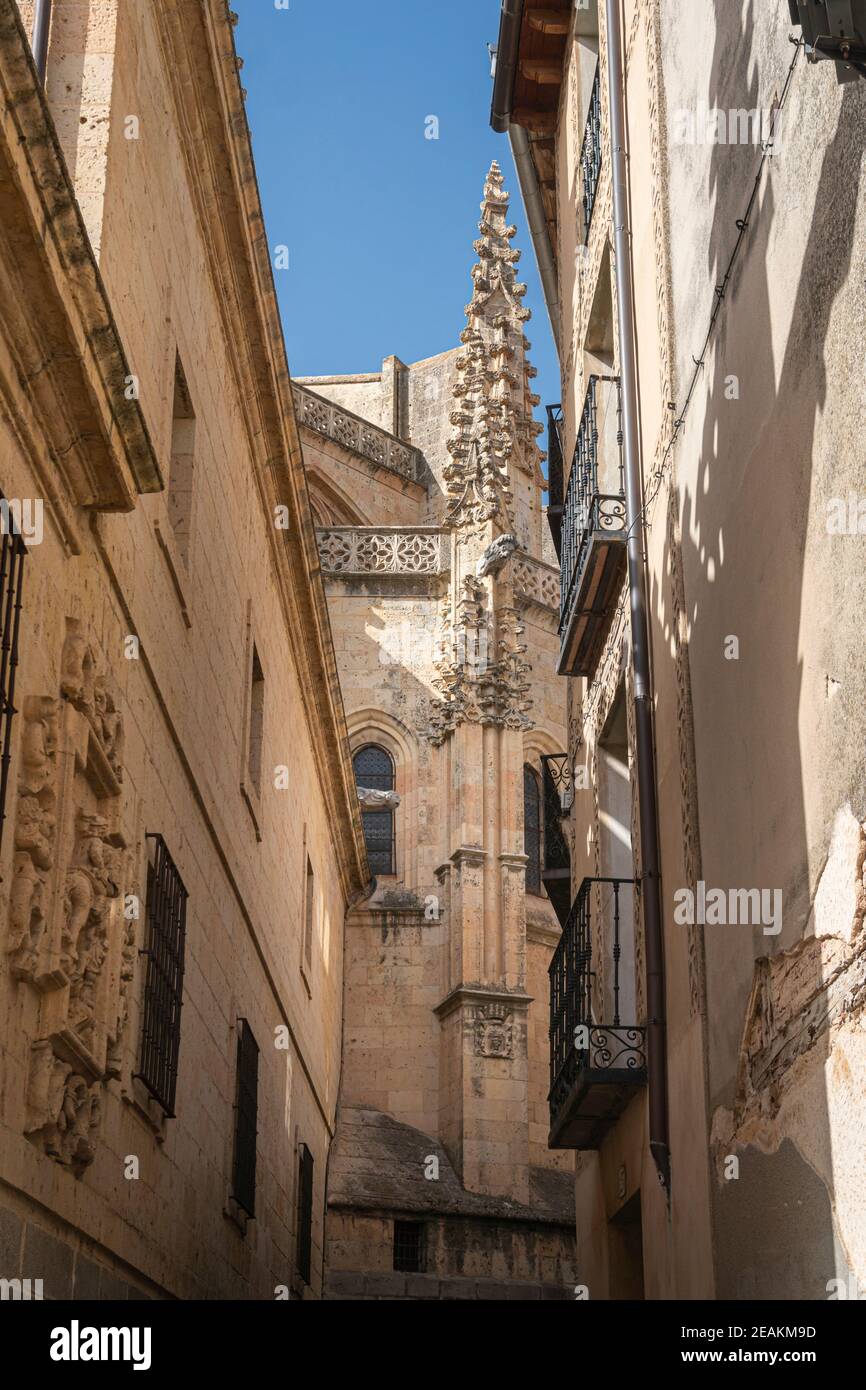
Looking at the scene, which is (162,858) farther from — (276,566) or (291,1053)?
(291,1053)

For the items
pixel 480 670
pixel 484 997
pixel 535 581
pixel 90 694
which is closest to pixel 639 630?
pixel 90 694

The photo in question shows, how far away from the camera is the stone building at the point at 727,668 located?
6203mm

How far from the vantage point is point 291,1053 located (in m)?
17.0

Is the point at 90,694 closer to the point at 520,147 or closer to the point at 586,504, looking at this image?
the point at 586,504

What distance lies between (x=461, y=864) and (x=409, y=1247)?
512 cm

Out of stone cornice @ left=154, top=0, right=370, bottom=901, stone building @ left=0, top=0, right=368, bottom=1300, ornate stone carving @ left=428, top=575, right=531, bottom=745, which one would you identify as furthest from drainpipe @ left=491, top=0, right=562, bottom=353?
ornate stone carving @ left=428, top=575, right=531, bottom=745

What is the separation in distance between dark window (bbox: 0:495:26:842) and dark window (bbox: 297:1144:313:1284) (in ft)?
39.8

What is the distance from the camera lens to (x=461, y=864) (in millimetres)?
25219

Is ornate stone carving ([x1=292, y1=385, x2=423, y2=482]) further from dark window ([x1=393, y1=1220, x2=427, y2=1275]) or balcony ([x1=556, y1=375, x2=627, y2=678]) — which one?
balcony ([x1=556, y1=375, x2=627, y2=678])

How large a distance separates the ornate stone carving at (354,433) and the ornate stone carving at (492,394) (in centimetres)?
719

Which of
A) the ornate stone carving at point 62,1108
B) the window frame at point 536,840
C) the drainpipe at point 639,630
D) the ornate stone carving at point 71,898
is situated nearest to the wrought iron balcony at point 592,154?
the drainpipe at point 639,630

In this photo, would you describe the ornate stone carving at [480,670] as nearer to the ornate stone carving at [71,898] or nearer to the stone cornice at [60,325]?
the ornate stone carving at [71,898]

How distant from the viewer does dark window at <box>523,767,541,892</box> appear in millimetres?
27219
